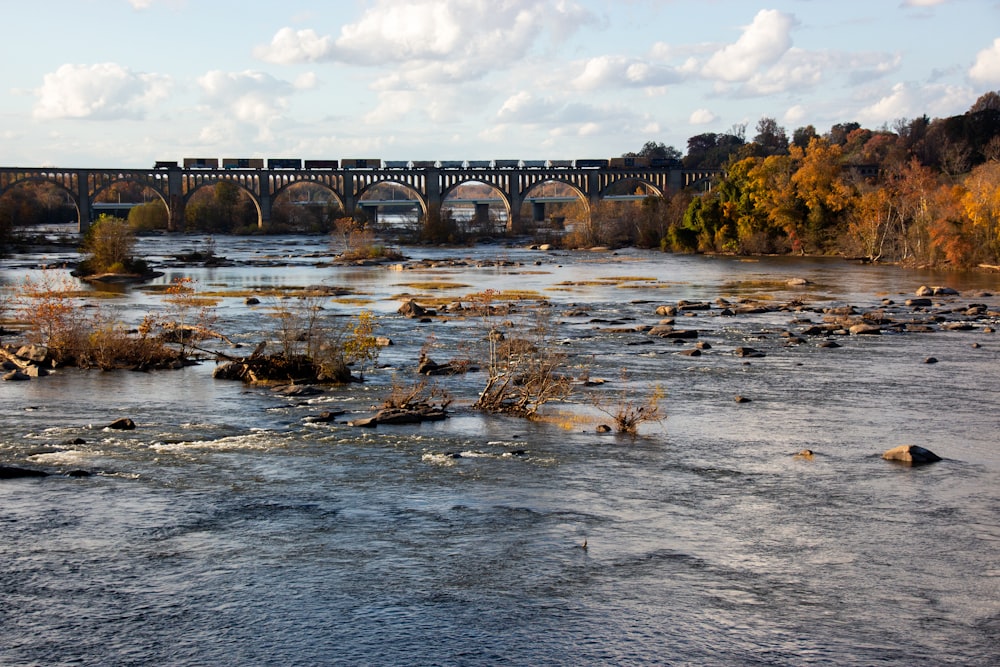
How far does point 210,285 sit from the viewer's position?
6669 centimetres

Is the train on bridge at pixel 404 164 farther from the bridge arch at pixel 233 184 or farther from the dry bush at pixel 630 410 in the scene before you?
the dry bush at pixel 630 410

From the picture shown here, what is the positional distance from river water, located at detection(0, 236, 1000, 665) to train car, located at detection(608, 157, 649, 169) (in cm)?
13633

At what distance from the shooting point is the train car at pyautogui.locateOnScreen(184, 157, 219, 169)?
548 ft

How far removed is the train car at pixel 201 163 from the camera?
167 metres

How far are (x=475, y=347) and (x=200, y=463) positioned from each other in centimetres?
1707

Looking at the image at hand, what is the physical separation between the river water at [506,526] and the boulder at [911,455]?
Result: 0.89 feet

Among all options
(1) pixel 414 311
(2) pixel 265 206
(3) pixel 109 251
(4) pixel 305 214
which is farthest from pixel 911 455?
(4) pixel 305 214

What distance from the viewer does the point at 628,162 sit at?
168625 mm

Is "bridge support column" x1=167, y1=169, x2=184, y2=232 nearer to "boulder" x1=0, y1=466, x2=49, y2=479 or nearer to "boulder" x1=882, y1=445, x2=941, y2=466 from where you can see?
"boulder" x1=0, y1=466, x2=49, y2=479

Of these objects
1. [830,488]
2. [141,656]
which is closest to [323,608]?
[141,656]

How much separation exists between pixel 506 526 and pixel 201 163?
159 metres

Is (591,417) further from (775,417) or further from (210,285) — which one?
(210,285)

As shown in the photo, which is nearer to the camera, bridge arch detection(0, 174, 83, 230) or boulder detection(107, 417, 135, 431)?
boulder detection(107, 417, 135, 431)

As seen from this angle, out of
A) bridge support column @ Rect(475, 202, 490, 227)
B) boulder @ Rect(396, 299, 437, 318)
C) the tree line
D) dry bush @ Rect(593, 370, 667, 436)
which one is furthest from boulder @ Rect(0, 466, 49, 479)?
bridge support column @ Rect(475, 202, 490, 227)
